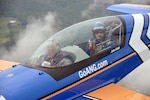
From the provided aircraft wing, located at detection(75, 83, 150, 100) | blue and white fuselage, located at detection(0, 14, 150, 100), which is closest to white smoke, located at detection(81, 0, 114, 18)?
blue and white fuselage, located at detection(0, 14, 150, 100)

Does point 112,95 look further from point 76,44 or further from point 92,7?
point 92,7

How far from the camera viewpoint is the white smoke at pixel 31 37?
97.0 ft

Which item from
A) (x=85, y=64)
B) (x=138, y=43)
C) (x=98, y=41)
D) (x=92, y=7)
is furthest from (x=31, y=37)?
(x=85, y=64)

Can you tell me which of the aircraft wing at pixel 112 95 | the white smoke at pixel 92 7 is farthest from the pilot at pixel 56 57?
the white smoke at pixel 92 7

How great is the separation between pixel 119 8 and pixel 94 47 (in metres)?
4.75

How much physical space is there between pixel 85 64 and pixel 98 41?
611 millimetres

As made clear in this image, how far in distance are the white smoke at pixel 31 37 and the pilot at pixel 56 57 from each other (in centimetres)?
2092

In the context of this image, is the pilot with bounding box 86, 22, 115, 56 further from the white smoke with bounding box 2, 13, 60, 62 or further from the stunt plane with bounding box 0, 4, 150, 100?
the white smoke with bounding box 2, 13, 60, 62

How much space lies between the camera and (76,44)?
4.93 meters

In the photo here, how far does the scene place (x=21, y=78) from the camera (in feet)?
14.2

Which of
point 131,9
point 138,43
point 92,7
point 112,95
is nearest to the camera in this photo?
point 112,95

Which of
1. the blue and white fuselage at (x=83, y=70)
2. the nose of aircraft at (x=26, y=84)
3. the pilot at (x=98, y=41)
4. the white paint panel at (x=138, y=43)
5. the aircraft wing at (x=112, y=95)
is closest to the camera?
the nose of aircraft at (x=26, y=84)

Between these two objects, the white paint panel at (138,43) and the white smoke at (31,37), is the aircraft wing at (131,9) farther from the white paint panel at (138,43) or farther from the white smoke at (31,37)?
the white smoke at (31,37)

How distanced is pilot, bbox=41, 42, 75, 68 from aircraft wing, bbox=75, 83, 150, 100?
2.17 ft
